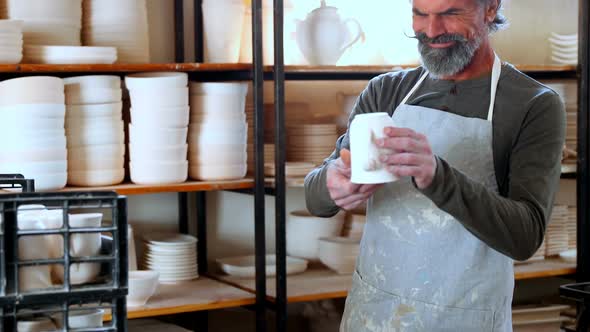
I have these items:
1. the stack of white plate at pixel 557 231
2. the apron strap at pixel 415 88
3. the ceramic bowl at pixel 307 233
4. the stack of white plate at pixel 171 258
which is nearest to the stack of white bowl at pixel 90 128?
the stack of white plate at pixel 171 258

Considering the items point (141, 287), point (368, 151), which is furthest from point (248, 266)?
point (368, 151)

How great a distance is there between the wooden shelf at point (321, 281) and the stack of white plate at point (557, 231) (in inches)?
2.5

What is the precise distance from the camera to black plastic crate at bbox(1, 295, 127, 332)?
1.15 meters

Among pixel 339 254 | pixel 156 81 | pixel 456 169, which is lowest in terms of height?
pixel 339 254

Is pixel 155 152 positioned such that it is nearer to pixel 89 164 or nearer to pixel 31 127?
pixel 89 164

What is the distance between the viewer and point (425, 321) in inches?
79.8

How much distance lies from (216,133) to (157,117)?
0.79 feet

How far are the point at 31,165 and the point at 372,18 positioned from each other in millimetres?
1701

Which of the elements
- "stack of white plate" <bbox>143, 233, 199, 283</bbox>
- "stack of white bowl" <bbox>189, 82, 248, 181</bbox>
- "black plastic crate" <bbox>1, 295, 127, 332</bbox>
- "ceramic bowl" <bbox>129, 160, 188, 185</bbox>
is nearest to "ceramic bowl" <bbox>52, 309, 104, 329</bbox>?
"black plastic crate" <bbox>1, 295, 127, 332</bbox>

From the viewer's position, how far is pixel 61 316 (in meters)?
1.24

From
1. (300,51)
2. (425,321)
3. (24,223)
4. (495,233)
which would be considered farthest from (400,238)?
(300,51)

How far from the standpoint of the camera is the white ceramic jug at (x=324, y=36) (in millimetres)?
3381

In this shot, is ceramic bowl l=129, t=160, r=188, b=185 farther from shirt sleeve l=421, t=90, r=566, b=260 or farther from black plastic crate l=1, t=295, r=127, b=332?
black plastic crate l=1, t=295, r=127, b=332

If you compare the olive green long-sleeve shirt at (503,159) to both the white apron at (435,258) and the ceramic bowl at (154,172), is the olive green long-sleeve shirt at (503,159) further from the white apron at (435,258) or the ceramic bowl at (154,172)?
the ceramic bowl at (154,172)
